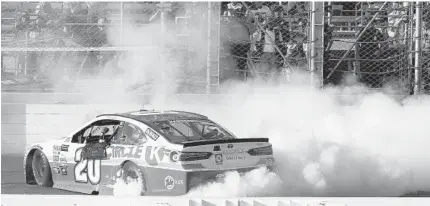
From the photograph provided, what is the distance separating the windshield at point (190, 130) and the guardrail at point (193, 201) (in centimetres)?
46

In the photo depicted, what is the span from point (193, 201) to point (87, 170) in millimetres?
926

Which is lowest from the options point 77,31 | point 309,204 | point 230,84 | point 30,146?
point 309,204

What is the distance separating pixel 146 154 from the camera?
5.39 m

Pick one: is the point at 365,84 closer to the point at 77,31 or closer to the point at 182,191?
the point at 182,191

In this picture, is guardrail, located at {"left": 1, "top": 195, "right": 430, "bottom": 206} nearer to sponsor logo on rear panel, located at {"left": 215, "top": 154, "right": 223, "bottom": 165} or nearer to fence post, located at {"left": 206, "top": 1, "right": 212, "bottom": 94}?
sponsor logo on rear panel, located at {"left": 215, "top": 154, "right": 223, "bottom": 165}

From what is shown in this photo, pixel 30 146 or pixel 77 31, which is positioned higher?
pixel 77 31

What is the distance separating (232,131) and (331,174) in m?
0.83

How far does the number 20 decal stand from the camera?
18.2 ft

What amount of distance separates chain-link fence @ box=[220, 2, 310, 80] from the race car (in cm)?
56

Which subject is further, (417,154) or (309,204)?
(417,154)

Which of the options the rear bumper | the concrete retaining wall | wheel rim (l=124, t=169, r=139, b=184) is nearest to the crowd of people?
the concrete retaining wall

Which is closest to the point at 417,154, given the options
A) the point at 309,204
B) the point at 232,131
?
the point at 309,204

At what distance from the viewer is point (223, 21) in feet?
19.2

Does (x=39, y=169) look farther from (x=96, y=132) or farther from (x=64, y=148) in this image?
(x=96, y=132)
